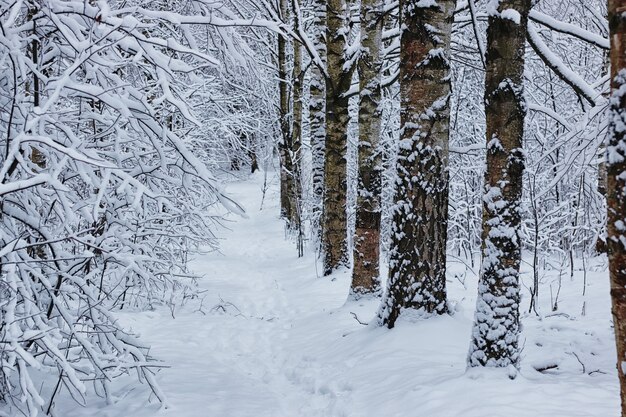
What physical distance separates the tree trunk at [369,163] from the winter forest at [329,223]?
3 cm

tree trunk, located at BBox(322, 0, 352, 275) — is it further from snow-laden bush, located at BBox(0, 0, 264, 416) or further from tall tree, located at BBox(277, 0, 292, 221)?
tall tree, located at BBox(277, 0, 292, 221)

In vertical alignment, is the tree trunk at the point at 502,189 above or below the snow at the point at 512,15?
below

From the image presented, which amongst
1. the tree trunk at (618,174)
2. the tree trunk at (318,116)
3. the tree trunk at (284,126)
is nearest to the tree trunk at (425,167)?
the tree trunk at (618,174)

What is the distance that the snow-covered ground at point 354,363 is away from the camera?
12.2 ft

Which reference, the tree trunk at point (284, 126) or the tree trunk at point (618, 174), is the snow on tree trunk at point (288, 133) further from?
the tree trunk at point (618, 174)

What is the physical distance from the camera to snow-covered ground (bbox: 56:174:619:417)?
3.71m

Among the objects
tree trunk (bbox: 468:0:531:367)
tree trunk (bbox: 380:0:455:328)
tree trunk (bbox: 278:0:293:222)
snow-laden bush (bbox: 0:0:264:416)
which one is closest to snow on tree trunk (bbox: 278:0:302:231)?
tree trunk (bbox: 278:0:293:222)

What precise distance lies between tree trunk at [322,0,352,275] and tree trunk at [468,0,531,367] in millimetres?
4676

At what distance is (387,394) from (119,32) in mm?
3296

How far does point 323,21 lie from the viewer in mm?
10750

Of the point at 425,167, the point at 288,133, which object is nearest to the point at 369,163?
the point at 425,167

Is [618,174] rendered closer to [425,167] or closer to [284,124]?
[425,167]

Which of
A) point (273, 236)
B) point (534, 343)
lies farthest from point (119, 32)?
point (273, 236)

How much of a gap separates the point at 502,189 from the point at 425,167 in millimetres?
1373
